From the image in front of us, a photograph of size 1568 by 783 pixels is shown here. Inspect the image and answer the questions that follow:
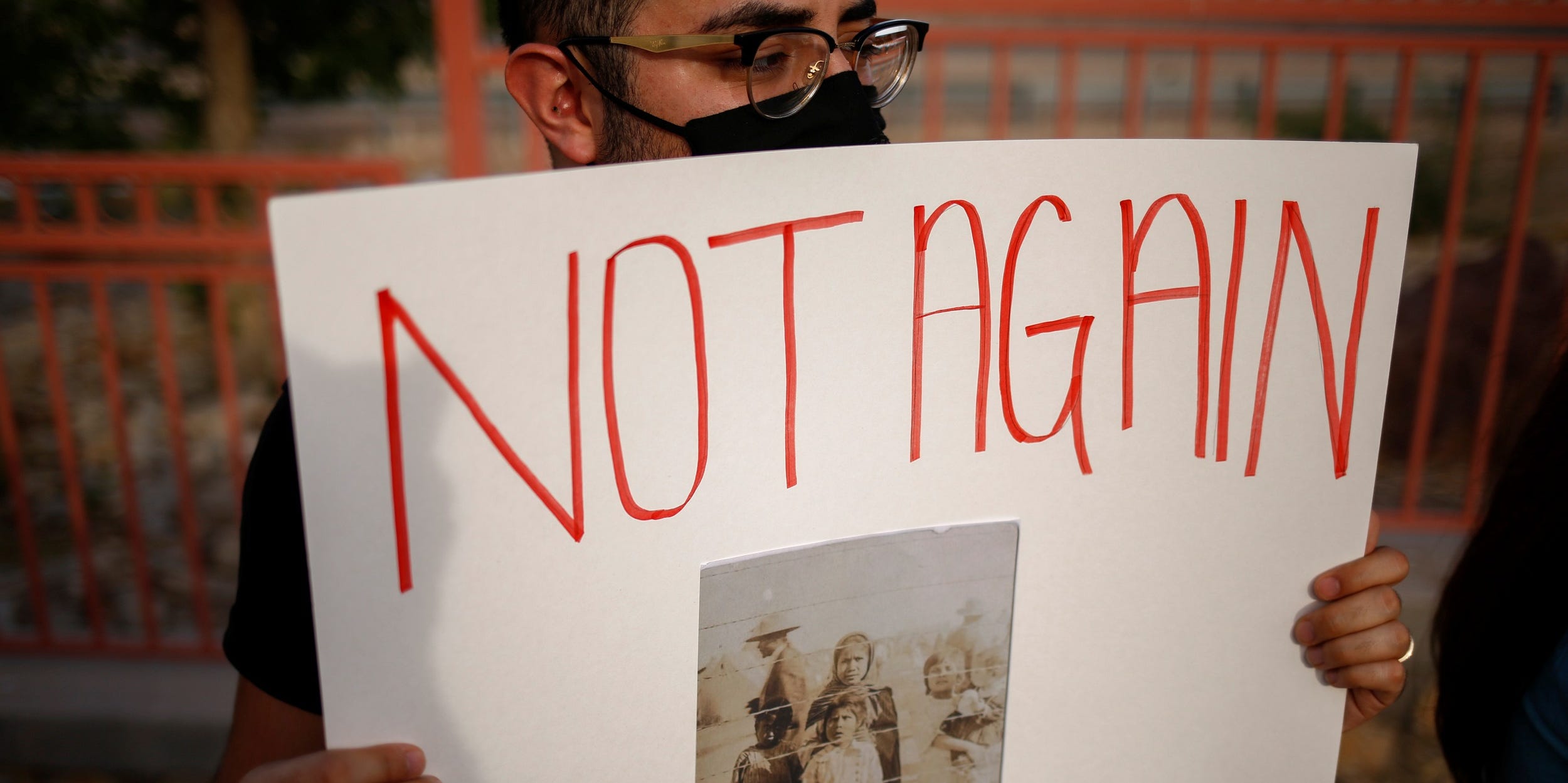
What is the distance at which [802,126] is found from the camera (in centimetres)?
104

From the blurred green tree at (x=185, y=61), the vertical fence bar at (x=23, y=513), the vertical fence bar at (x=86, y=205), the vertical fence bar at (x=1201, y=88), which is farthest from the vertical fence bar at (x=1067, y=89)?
the blurred green tree at (x=185, y=61)

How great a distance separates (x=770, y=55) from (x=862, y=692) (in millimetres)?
679

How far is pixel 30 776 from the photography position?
2744mm

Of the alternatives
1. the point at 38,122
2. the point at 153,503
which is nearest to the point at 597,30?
the point at 153,503

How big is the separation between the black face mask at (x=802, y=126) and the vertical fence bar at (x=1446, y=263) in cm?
234

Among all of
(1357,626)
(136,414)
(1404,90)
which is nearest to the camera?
(1357,626)

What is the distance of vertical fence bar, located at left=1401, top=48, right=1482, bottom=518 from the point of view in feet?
8.52

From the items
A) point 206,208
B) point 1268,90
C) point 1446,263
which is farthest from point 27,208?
point 1446,263

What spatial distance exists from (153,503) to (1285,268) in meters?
4.90

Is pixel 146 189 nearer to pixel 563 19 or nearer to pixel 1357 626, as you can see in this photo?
pixel 563 19

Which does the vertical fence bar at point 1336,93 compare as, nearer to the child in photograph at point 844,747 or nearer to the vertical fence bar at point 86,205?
the child in photograph at point 844,747

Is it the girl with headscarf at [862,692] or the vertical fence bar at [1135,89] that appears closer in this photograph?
the girl with headscarf at [862,692]

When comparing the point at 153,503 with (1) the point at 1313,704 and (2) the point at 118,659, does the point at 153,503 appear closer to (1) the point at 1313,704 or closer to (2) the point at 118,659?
(2) the point at 118,659

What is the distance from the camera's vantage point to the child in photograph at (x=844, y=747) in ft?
2.61
